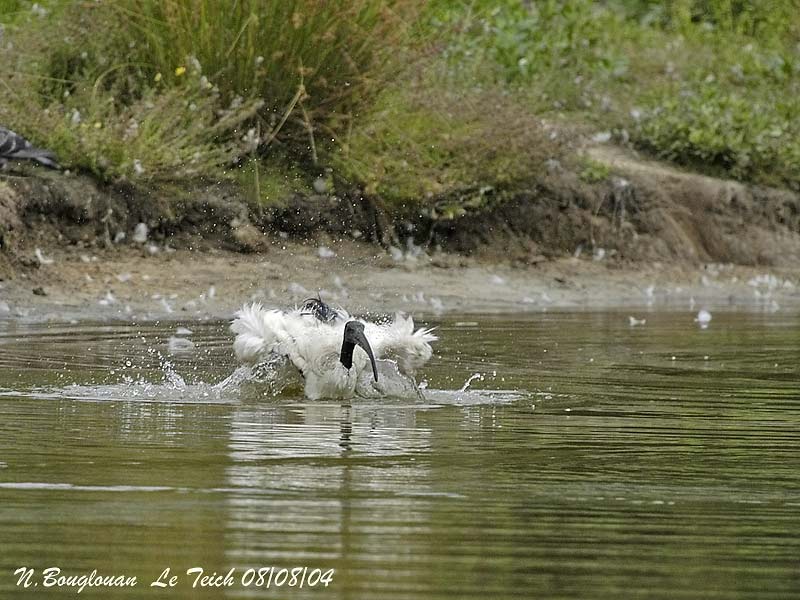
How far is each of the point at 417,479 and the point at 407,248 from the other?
9385 mm

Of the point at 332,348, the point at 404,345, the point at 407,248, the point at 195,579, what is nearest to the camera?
the point at 195,579

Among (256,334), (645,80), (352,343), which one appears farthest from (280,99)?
(645,80)

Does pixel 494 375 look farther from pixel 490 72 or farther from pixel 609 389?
pixel 490 72

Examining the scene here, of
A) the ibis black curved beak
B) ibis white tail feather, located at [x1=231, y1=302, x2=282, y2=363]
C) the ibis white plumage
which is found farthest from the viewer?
ibis white tail feather, located at [x1=231, y1=302, x2=282, y2=363]

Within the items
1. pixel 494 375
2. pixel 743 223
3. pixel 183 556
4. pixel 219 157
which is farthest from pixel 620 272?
pixel 183 556

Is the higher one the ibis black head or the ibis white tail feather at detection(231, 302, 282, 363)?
the ibis black head

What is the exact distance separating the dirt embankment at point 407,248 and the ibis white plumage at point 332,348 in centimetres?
412

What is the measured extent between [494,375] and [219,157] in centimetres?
520

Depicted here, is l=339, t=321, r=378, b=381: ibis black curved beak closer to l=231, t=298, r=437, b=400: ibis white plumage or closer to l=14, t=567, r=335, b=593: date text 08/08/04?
l=231, t=298, r=437, b=400: ibis white plumage

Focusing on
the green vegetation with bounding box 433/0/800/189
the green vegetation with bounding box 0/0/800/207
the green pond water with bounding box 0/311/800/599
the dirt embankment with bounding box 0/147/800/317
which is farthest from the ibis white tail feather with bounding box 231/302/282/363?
the green vegetation with bounding box 433/0/800/189

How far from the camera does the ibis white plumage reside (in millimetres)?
8977

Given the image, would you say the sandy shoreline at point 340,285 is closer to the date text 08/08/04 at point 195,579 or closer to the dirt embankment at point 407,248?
the dirt embankment at point 407,248

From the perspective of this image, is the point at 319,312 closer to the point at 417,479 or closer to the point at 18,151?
the point at 417,479

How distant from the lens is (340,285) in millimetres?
14648
